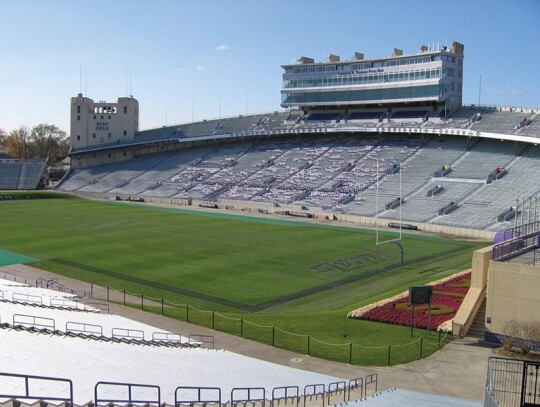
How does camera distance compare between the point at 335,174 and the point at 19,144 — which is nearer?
the point at 335,174

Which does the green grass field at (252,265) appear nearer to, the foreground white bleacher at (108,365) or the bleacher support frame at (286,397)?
the foreground white bleacher at (108,365)

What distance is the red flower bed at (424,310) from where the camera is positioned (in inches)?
1011

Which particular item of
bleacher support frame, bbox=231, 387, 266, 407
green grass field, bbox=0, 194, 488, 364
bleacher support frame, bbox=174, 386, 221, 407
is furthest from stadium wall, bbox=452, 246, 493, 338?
bleacher support frame, bbox=174, 386, 221, 407

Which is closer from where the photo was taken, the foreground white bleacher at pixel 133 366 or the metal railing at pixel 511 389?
the metal railing at pixel 511 389

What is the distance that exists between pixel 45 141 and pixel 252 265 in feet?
394

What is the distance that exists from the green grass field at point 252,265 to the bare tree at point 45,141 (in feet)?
272

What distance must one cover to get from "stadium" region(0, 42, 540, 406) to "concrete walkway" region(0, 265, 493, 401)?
1.92ft

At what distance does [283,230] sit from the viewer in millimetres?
58562

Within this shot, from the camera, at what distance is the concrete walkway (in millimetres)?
18609

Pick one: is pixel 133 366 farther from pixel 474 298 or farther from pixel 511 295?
pixel 474 298

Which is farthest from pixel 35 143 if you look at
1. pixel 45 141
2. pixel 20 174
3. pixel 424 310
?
pixel 424 310

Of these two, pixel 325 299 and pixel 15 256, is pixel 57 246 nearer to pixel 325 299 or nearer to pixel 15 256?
pixel 15 256

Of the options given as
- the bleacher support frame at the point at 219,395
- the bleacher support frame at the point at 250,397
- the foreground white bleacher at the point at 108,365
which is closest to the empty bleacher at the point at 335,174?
the bleacher support frame at the point at 219,395

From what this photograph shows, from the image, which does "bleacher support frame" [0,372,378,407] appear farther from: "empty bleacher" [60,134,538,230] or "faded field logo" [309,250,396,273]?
"empty bleacher" [60,134,538,230]
